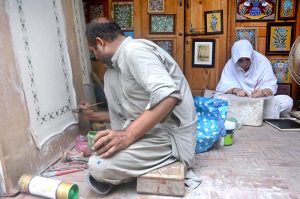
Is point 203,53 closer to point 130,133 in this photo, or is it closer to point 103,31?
point 103,31

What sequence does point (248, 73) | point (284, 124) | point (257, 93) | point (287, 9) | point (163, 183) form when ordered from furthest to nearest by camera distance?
point (287, 9) < point (248, 73) < point (257, 93) < point (284, 124) < point (163, 183)

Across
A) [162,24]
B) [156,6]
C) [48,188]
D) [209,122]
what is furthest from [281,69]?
[48,188]

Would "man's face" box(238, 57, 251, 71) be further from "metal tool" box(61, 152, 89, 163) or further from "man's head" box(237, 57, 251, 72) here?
"metal tool" box(61, 152, 89, 163)

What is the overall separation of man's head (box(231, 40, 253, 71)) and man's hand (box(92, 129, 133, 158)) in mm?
Answer: 2388

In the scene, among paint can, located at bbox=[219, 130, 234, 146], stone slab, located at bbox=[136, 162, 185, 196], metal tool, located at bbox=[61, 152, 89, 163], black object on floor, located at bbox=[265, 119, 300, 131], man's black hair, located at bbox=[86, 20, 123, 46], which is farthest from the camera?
black object on floor, located at bbox=[265, 119, 300, 131]

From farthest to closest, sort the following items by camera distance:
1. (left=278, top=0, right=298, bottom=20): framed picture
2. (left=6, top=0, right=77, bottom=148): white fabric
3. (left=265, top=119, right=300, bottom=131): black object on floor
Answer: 1. (left=278, top=0, right=298, bottom=20): framed picture
2. (left=265, top=119, right=300, bottom=131): black object on floor
3. (left=6, top=0, right=77, bottom=148): white fabric

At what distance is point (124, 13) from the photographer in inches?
158

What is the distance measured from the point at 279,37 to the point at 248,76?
2.55 ft

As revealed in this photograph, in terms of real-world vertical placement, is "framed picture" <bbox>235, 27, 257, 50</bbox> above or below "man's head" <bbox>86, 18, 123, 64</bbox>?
below

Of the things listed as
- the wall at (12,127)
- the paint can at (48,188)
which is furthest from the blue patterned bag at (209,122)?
the wall at (12,127)

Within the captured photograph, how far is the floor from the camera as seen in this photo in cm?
174

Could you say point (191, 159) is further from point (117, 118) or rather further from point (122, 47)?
point (122, 47)

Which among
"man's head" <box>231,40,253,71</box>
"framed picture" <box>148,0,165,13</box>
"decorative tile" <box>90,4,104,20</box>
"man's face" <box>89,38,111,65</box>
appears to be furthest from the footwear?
"decorative tile" <box>90,4,104,20</box>

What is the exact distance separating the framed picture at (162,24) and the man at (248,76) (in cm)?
88
